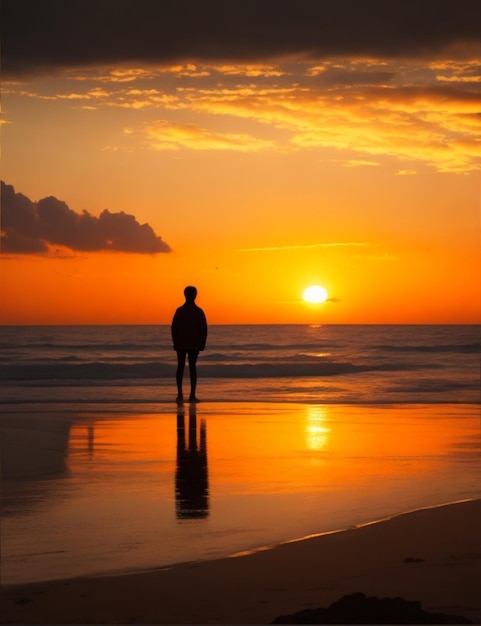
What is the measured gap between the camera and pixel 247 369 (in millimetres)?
39844

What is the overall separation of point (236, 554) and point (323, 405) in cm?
1191

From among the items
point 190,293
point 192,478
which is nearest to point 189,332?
point 190,293

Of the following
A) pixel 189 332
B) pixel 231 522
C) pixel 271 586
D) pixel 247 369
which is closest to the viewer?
pixel 271 586

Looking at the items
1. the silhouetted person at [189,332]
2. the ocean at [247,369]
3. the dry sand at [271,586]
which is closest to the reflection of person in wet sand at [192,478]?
the dry sand at [271,586]

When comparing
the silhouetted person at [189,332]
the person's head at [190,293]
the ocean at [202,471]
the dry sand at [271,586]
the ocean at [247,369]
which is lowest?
the ocean at [247,369]

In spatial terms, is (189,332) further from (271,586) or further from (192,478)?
(271,586)

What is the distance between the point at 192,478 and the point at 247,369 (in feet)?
103

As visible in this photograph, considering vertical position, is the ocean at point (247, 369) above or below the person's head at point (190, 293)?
below

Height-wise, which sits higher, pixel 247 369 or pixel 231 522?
pixel 231 522

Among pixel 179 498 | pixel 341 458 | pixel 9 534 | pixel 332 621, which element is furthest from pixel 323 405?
pixel 332 621

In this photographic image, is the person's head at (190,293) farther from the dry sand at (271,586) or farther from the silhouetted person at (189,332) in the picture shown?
the dry sand at (271,586)

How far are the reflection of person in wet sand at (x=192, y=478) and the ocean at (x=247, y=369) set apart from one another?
6750 mm

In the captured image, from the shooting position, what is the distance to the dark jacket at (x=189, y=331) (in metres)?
18.0

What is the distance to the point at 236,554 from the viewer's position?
5328mm
